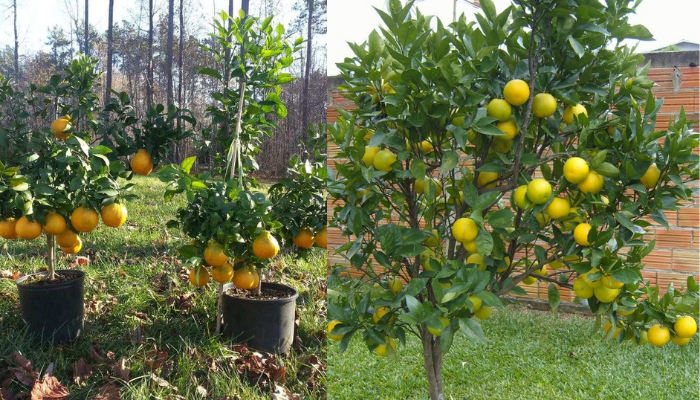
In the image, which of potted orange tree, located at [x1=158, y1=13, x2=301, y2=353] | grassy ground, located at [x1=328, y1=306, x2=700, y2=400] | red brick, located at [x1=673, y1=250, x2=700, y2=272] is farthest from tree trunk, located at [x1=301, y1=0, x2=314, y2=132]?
red brick, located at [x1=673, y1=250, x2=700, y2=272]

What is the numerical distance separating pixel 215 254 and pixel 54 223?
1.98 ft

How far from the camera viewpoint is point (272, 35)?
2.26 meters

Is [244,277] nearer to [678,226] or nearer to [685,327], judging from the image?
[685,327]

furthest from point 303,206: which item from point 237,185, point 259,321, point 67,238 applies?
point 67,238

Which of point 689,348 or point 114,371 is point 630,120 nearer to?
point 114,371

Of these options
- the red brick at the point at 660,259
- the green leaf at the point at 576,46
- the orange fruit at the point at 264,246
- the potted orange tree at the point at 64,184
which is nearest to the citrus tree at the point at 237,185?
the orange fruit at the point at 264,246

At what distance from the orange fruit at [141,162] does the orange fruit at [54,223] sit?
13.1 inches

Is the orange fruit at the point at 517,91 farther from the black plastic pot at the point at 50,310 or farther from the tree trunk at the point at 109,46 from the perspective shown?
the tree trunk at the point at 109,46

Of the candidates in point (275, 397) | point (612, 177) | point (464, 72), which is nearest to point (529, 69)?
point (464, 72)

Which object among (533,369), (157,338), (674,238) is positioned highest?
(674,238)

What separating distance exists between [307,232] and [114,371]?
2.90 feet

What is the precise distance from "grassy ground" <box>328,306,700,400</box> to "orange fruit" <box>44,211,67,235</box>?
1279mm

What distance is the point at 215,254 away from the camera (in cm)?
195

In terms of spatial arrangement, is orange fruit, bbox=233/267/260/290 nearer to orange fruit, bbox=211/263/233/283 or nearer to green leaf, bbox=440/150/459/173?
orange fruit, bbox=211/263/233/283
